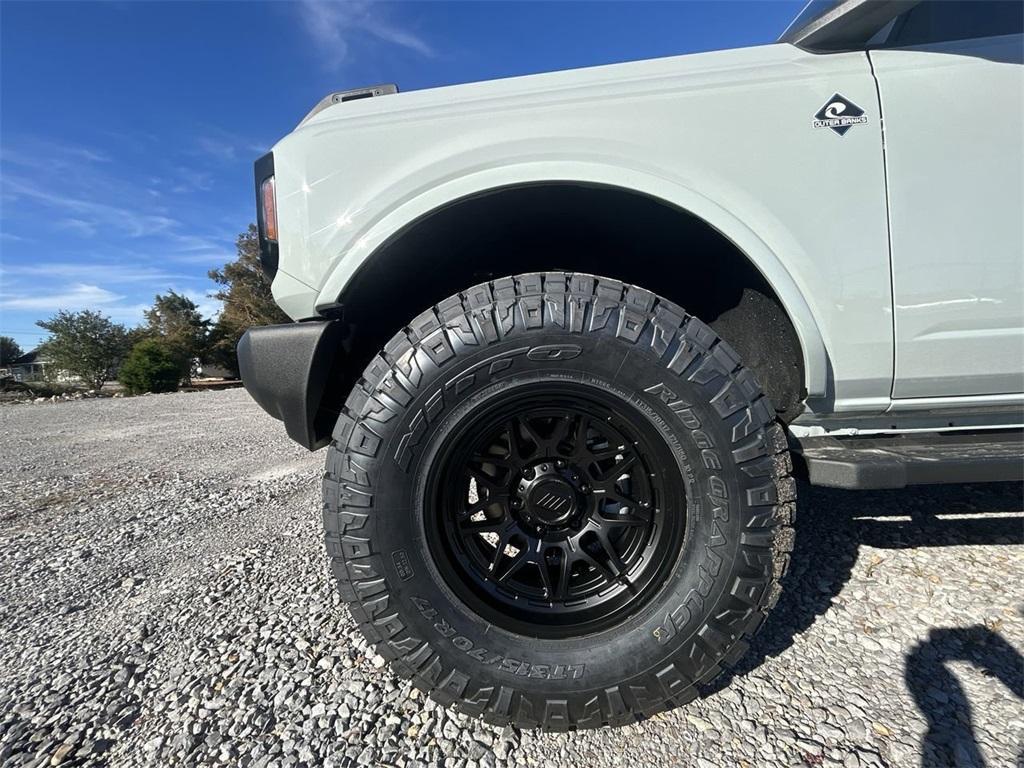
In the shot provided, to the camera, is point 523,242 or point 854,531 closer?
point 523,242

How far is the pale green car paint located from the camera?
1.31 meters

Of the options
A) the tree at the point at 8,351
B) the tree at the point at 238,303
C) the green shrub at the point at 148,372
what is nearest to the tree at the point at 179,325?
the tree at the point at 238,303

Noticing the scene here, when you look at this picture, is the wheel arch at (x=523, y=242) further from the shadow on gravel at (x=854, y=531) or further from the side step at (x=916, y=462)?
the shadow on gravel at (x=854, y=531)

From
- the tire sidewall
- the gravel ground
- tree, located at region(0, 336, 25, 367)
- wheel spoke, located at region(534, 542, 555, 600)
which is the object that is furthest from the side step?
tree, located at region(0, 336, 25, 367)

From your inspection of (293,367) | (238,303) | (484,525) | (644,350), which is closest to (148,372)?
(238,303)

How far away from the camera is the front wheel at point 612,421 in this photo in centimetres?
123

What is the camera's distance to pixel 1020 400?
1404 mm

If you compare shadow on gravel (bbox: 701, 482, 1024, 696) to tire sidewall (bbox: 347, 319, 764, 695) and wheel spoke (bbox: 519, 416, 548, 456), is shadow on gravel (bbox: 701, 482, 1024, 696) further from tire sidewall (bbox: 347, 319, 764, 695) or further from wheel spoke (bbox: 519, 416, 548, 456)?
wheel spoke (bbox: 519, 416, 548, 456)

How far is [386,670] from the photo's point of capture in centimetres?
144

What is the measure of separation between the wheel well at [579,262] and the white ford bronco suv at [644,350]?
0.04m

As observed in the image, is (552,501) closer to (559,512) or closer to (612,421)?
(559,512)

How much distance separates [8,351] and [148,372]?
41.8 m

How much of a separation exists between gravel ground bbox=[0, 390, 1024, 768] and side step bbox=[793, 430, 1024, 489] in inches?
22.5

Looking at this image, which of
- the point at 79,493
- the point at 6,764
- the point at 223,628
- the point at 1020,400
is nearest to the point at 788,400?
the point at 1020,400
